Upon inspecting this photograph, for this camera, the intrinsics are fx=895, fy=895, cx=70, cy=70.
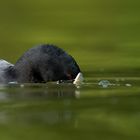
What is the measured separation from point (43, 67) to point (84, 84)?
92cm

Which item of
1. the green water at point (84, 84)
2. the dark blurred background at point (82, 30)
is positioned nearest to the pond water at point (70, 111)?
the green water at point (84, 84)

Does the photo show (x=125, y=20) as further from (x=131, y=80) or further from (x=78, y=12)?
(x=131, y=80)

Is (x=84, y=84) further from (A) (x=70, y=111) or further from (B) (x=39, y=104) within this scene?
(A) (x=70, y=111)

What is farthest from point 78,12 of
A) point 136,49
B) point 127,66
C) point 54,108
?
point 54,108

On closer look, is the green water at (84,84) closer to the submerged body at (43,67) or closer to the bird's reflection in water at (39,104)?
the bird's reflection in water at (39,104)

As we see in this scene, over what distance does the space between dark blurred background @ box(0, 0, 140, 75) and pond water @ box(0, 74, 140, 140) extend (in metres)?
3.51

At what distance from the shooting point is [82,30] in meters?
33.3

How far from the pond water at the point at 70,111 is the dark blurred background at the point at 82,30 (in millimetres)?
3510

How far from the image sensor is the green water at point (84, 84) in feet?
35.0

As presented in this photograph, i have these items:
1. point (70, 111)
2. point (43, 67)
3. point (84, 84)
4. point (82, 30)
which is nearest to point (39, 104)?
point (70, 111)

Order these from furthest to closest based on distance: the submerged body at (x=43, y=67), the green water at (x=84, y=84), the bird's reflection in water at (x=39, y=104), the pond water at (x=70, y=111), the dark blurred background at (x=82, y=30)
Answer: the dark blurred background at (x=82, y=30)
the submerged body at (x=43, y=67)
the bird's reflection in water at (x=39, y=104)
the green water at (x=84, y=84)
the pond water at (x=70, y=111)

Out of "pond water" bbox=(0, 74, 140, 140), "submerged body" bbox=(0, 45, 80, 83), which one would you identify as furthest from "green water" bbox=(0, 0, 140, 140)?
"submerged body" bbox=(0, 45, 80, 83)

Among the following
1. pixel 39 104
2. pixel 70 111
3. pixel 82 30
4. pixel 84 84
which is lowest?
pixel 70 111

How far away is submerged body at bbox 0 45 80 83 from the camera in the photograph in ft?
51.5
